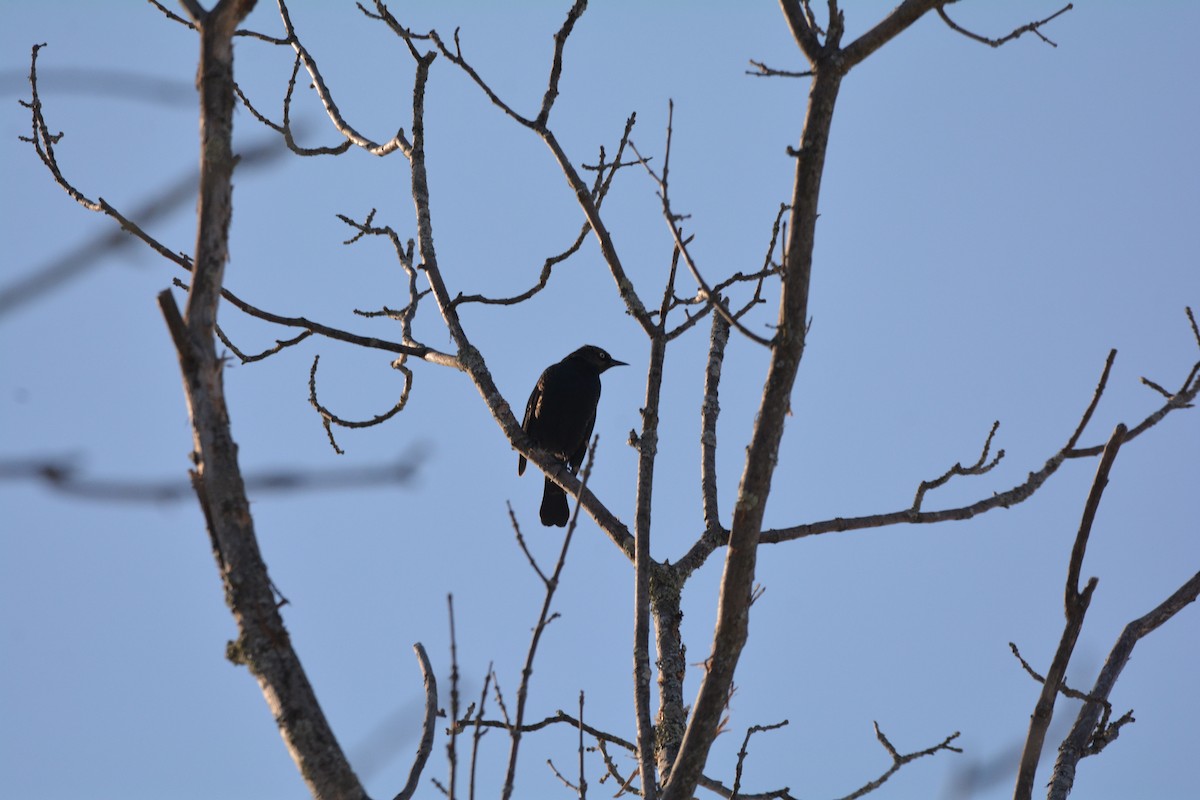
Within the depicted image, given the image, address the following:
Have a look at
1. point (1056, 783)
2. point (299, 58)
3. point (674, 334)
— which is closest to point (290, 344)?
point (299, 58)

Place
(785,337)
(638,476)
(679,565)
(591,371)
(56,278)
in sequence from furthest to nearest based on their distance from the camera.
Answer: (591,371)
(679,565)
(638,476)
(785,337)
(56,278)

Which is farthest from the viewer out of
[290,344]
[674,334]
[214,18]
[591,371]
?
[591,371]

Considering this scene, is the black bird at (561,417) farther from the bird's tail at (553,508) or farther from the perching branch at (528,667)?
the perching branch at (528,667)

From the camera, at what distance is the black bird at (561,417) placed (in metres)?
7.96

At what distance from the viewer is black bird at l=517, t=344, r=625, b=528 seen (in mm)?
7965

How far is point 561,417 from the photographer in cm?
800

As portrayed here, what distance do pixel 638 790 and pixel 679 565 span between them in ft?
2.60

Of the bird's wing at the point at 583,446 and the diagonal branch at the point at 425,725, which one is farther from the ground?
the bird's wing at the point at 583,446

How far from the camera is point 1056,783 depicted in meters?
3.15

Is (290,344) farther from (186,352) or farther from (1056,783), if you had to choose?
(1056,783)

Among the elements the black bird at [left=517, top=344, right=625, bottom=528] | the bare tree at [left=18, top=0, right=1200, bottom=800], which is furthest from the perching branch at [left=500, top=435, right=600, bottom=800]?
the black bird at [left=517, top=344, right=625, bottom=528]

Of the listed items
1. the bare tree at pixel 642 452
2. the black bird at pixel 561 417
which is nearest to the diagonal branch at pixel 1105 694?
the bare tree at pixel 642 452

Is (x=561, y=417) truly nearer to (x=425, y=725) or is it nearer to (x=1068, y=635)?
(x=425, y=725)

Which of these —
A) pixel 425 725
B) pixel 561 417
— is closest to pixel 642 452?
pixel 425 725
